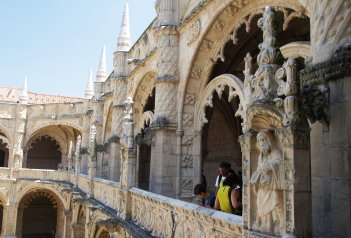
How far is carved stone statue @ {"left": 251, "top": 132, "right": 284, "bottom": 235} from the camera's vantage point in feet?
9.81

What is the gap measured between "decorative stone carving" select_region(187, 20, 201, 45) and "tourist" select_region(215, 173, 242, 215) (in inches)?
179

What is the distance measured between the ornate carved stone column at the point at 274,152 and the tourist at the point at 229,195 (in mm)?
1331

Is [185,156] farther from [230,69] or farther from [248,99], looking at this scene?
[248,99]

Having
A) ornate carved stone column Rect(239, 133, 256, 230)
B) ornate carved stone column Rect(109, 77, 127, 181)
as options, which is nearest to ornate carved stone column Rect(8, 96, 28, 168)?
ornate carved stone column Rect(109, 77, 127, 181)

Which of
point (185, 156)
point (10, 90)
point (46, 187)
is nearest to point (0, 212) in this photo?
point (46, 187)

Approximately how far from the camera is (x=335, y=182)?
354 cm

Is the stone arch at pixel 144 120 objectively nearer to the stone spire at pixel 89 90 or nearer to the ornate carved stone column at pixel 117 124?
the ornate carved stone column at pixel 117 124

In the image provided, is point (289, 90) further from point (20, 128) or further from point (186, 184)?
point (20, 128)

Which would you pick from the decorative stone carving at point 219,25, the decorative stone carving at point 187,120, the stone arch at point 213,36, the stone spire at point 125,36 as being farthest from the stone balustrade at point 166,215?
the stone spire at point 125,36

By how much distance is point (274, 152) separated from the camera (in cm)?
309

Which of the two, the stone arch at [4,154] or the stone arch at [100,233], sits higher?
the stone arch at [4,154]

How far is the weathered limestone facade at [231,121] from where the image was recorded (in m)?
3.05

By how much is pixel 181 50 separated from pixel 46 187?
19.5m

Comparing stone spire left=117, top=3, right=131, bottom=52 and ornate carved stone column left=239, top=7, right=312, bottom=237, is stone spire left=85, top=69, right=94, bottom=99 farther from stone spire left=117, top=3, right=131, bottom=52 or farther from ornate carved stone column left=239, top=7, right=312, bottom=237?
ornate carved stone column left=239, top=7, right=312, bottom=237
